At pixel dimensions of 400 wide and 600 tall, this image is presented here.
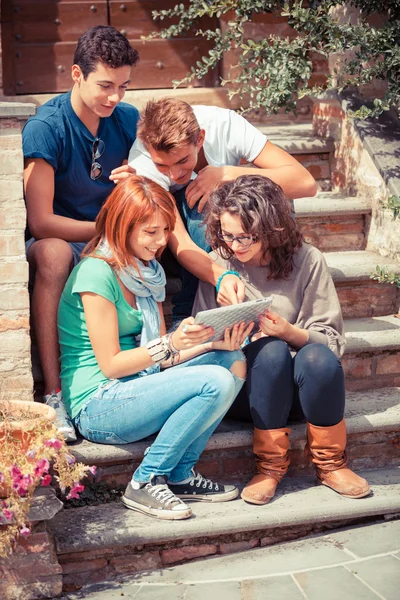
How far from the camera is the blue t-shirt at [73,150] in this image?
3568 mm

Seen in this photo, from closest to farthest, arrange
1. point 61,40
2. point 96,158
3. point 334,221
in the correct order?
point 96,158
point 334,221
point 61,40

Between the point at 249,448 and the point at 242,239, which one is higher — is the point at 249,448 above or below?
below

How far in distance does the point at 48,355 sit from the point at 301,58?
2175 millimetres

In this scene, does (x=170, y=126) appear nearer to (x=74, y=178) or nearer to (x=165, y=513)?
(x=74, y=178)

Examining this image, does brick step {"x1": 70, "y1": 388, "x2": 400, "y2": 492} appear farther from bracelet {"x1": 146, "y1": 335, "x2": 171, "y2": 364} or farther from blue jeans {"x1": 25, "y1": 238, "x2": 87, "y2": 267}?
blue jeans {"x1": 25, "y1": 238, "x2": 87, "y2": 267}

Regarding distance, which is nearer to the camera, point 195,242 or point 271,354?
point 271,354

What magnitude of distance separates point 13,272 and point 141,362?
0.56 meters

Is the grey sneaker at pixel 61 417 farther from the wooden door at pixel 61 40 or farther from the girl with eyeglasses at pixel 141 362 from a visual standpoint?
the wooden door at pixel 61 40

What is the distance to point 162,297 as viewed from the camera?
3531mm

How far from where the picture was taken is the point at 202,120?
3.77 meters

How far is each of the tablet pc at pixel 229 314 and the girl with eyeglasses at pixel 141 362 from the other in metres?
0.04

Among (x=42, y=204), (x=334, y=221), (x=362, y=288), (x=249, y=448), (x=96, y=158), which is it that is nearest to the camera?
(x=42, y=204)

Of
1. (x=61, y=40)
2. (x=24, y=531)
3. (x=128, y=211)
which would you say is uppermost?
(x=61, y=40)

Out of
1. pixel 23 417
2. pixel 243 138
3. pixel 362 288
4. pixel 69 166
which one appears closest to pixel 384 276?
pixel 362 288
